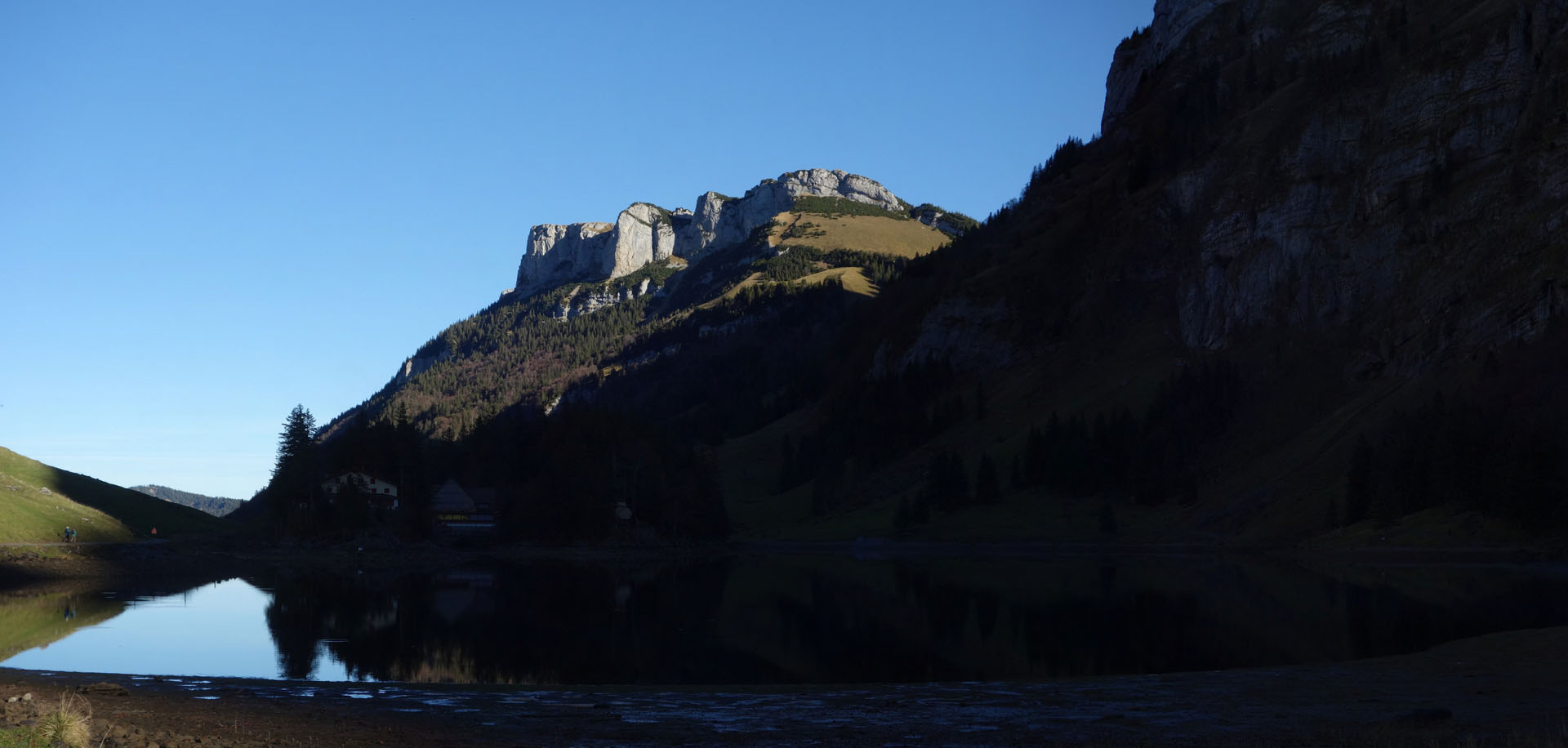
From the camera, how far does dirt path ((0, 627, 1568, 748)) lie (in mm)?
23938

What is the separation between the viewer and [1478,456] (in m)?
85.1

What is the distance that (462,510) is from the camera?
122062 mm

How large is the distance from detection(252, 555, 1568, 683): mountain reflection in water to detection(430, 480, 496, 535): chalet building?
110 ft

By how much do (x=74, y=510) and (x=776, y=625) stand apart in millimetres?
71998

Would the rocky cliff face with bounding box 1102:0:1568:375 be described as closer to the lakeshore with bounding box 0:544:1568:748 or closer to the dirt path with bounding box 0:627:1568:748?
the lakeshore with bounding box 0:544:1568:748

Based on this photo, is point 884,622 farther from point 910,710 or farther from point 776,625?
point 910,710

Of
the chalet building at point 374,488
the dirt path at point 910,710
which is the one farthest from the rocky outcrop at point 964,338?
the dirt path at point 910,710

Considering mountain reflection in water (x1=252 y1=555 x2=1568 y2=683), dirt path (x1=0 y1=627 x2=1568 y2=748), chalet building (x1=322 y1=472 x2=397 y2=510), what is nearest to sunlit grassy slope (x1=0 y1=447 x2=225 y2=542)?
chalet building (x1=322 y1=472 x2=397 y2=510)

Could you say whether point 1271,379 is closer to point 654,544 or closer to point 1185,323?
point 1185,323

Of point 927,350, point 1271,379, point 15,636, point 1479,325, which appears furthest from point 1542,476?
point 927,350

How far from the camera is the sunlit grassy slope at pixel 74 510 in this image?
3445 inches

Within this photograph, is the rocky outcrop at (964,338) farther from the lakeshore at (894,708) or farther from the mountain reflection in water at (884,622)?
the lakeshore at (894,708)

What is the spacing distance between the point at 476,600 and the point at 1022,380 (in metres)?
118

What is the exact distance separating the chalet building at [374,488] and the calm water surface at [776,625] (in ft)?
101
